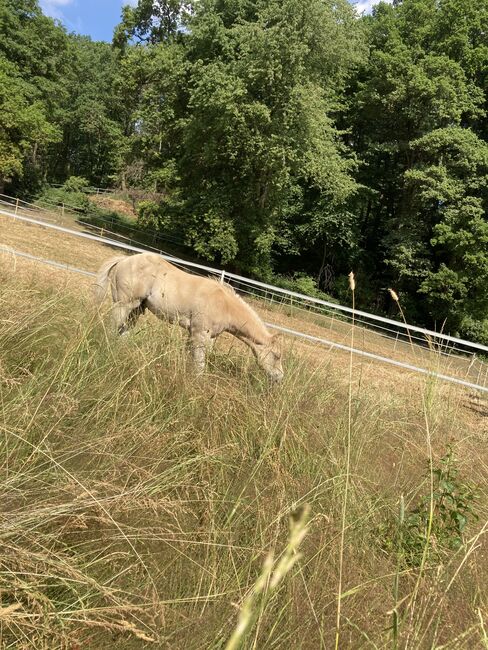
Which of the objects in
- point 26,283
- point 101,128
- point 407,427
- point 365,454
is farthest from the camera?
point 101,128

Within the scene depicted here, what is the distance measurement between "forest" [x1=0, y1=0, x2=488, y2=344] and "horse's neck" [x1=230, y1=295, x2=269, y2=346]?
1037cm

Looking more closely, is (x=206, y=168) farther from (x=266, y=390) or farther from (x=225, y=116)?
(x=266, y=390)

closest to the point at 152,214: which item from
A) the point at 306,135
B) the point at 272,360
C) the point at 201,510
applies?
the point at 306,135

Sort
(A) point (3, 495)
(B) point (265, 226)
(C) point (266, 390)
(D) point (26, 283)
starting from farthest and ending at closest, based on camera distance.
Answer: (B) point (265, 226)
(D) point (26, 283)
(C) point (266, 390)
(A) point (3, 495)

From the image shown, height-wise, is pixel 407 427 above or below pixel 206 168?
below

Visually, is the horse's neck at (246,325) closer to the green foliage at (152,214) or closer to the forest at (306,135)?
the forest at (306,135)

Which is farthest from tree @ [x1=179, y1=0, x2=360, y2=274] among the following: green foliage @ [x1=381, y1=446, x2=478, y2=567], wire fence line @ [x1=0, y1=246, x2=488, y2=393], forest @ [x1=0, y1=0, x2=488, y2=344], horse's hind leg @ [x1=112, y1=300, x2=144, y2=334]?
green foliage @ [x1=381, y1=446, x2=478, y2=567]

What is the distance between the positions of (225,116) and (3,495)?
19096 millimetres

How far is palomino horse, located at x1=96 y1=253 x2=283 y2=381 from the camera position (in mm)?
5379

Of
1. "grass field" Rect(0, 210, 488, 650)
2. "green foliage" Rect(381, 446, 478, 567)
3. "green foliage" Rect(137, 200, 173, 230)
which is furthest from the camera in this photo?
"green foliage" Rect(137, 200, 173, 230)

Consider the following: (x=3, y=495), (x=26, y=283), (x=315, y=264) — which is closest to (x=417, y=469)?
(x=3, y=495)

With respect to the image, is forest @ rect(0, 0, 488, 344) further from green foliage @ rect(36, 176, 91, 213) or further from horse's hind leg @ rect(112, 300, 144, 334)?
horse's hind leg @ rect(112, 300, 144, 334)

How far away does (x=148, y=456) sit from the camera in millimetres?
2072

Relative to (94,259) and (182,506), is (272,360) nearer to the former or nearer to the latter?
(182,506)
